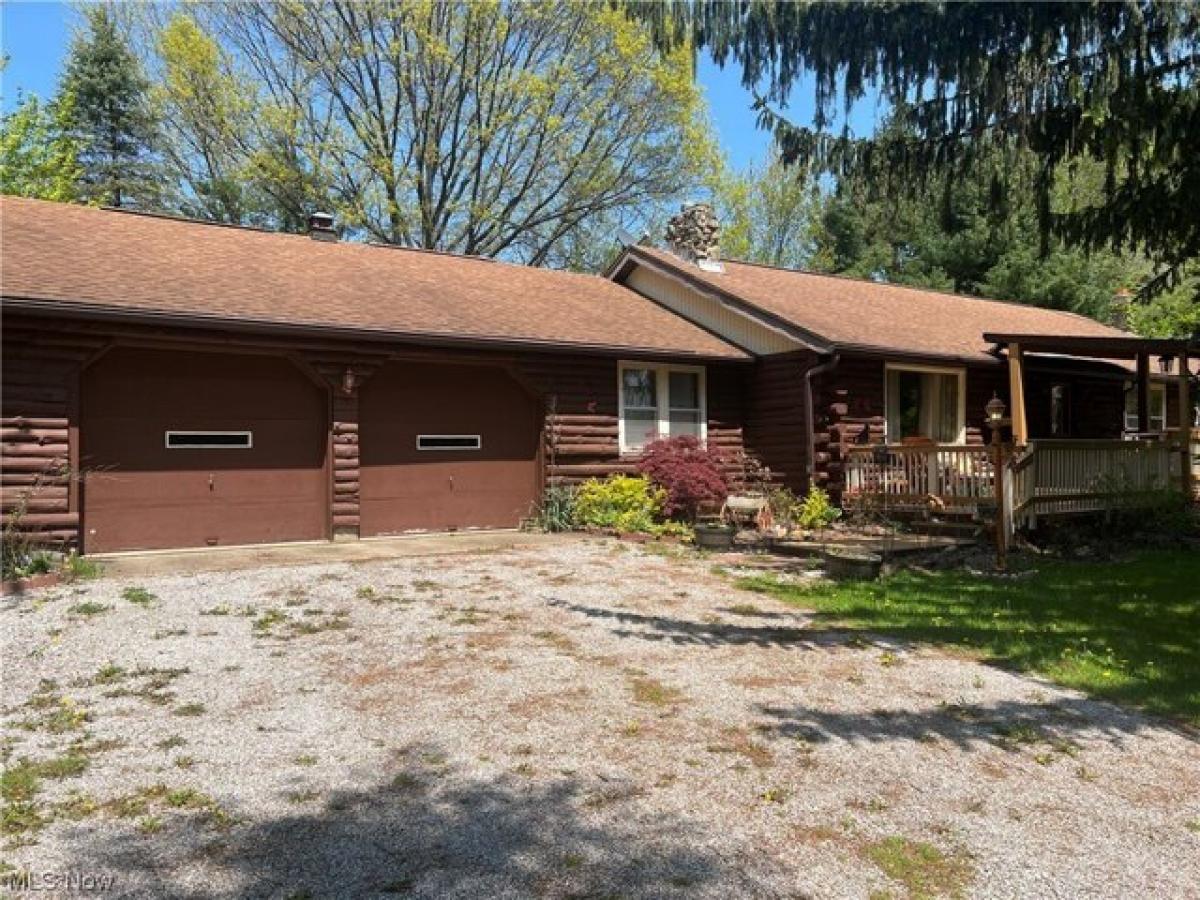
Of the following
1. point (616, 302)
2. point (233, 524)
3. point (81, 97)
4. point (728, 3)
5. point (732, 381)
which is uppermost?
point (81, 97)

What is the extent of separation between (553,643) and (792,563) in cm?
505

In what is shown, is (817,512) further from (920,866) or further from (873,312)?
(920,866)

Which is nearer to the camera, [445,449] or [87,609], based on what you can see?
[87,609]

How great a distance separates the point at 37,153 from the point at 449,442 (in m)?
21.0

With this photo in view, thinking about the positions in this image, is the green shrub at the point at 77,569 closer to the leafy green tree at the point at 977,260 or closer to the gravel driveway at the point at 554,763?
the gravel driveway at the point at 554,763

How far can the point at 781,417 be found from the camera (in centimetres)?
1532

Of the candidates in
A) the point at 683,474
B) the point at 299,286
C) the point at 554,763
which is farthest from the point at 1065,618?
the point at 299,286

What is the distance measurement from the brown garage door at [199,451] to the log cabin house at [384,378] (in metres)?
0.03

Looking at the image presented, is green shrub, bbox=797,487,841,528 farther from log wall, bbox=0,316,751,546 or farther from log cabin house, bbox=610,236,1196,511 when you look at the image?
log wall, bbox=0,316,751,546

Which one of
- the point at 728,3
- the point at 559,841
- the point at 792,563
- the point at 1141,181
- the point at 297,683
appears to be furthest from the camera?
the point at 792,563

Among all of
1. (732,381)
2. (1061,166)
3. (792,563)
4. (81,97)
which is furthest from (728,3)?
(81,97)

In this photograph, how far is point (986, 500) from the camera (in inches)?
492

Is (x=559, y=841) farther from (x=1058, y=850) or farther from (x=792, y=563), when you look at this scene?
(x=792, y=563)

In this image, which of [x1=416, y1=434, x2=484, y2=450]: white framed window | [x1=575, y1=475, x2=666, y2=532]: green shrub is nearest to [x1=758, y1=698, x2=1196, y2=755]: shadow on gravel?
[x1=575, y1=475, x2=666, y2=532]: green shrub
